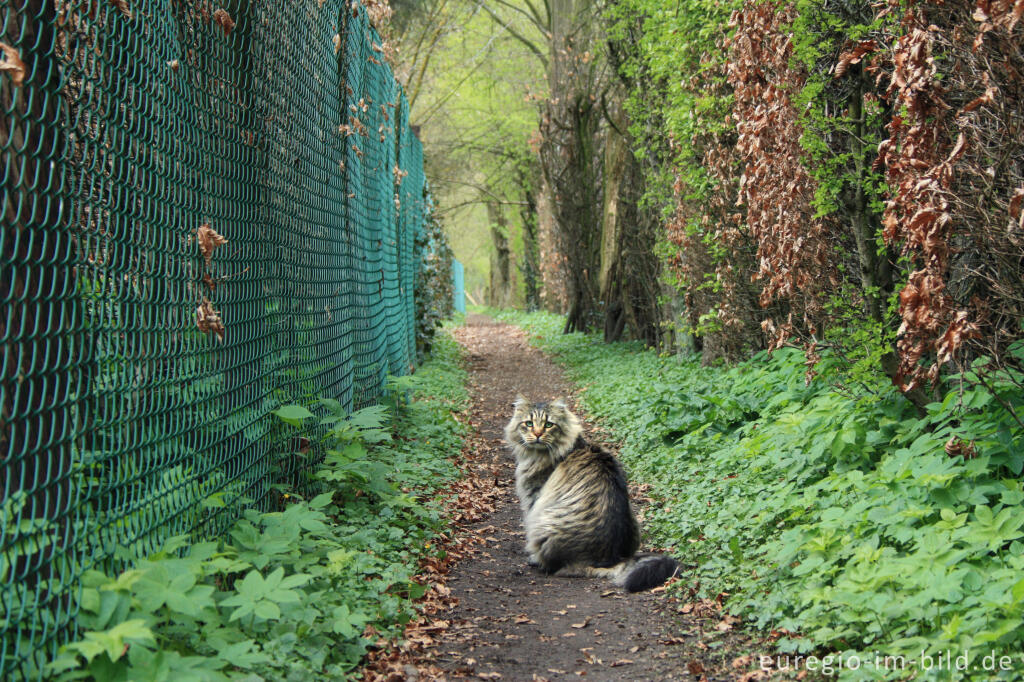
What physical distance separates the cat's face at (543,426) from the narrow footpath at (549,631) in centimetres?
80

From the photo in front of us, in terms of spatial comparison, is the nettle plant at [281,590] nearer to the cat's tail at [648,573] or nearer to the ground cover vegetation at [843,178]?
the cat's tail at [648,573]

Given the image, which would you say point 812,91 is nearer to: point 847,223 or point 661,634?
point 847,223

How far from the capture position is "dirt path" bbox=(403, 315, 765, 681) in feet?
13.5

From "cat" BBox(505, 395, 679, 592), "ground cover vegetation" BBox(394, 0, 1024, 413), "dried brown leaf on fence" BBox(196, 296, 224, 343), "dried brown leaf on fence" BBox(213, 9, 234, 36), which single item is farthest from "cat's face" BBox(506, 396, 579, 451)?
"dried brown leaf on fence" BBox(213, 9, 234, 36)

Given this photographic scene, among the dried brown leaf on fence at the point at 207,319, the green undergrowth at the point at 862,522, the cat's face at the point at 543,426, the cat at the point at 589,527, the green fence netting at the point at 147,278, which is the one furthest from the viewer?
the cat's face at the point at 543,426

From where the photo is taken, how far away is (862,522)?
14.5ft

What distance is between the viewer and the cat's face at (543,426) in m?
6.61

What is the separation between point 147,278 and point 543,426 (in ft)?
12.2

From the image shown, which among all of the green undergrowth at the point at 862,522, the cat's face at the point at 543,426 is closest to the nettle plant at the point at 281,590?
the cat's face at the point at 543,426

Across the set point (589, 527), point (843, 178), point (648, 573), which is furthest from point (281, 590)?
point (843, 178)

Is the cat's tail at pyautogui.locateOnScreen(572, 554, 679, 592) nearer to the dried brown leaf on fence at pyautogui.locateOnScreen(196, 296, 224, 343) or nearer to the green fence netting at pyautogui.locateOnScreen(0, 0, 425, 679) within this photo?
the green fence netting at pyautogui.locateOnScreen(0, 0, 425, 679)

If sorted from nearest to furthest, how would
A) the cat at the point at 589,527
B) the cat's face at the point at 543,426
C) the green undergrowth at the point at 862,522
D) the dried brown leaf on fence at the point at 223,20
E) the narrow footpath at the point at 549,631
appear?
the green undergrowth at the point at 862,522, the narrow footpath at the point at 549,631, the dried brown leaf on fence at the point at 223,20, the cat at the point at 589,527, the cat's face at the point at 543,426

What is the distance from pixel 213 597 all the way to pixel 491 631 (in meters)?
1.80

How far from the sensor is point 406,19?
50.3ft
